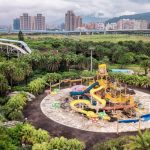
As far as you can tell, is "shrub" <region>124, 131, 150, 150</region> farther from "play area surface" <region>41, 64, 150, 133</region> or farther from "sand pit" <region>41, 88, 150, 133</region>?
"sand pit" <region>41, 88, 150, 133</region>

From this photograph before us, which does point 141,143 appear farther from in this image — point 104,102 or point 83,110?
point 104,102

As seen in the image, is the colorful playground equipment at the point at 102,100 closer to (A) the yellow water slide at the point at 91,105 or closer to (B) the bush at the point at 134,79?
(A) the yellow water slide at the point at 91,105

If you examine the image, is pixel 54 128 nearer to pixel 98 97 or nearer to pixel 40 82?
pixel 98 97

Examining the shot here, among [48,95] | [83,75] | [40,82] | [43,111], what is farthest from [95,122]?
[83,75]

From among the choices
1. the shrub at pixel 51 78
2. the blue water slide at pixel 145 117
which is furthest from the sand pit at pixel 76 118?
the shrub at pixel 51 78

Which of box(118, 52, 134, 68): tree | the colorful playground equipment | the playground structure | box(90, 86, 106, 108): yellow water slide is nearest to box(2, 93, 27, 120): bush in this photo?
the playground structure
